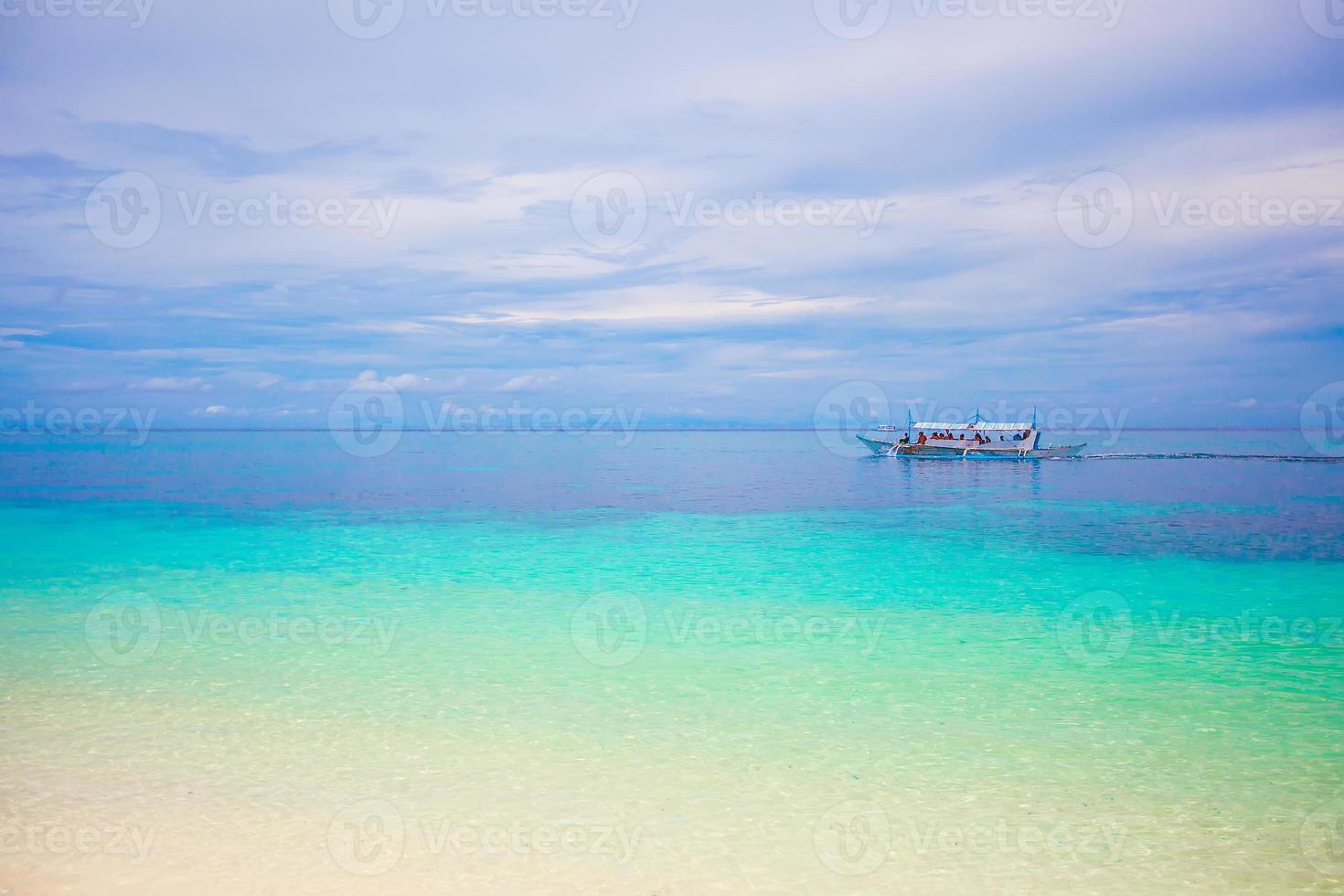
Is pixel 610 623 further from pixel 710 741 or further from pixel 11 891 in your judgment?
pixel 11 891

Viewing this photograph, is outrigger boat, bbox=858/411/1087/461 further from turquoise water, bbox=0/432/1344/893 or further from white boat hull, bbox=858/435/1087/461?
turquoise water, bbox=0/432/1344/893

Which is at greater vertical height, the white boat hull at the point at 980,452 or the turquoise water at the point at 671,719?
the white boat hull at the point at 980,452

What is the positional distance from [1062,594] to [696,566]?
798cm

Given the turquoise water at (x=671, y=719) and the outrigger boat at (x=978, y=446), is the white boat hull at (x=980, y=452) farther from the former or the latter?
the turquoise water at (x=671, y=719)

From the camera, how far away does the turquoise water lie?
21.3 feet

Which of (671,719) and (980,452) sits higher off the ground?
(980,452)

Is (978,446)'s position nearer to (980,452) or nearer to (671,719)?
(980,452)

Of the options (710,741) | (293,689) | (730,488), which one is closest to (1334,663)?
(710,741)

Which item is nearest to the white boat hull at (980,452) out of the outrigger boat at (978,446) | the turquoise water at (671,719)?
the outrigger boat at (978,446)

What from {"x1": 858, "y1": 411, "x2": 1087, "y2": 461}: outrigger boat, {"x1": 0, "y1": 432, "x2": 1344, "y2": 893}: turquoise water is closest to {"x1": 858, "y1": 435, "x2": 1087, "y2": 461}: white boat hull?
{"x1": 858, "y1": 411, "x2": 1087, "y2": 461}: outrigger boat

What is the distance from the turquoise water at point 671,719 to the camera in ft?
21.3

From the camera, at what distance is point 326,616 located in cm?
1522

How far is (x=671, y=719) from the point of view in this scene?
31.9 feet

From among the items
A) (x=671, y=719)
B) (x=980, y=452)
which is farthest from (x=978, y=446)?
(x=671, y=719)
